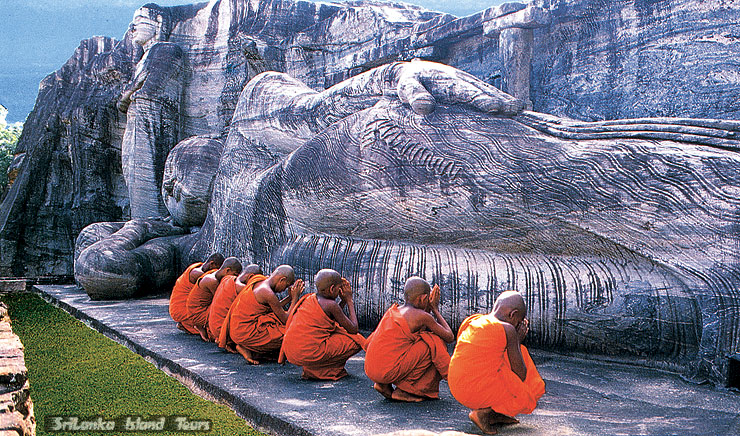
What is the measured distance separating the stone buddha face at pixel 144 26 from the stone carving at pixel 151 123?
0.40 meters

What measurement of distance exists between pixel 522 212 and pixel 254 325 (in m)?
1.95

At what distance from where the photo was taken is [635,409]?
3109 millimetres

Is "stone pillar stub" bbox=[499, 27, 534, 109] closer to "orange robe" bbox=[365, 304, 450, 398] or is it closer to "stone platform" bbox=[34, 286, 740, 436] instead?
"stone platform" bbox=[34, 286, 740, 436]

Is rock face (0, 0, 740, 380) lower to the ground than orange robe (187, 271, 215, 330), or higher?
higher

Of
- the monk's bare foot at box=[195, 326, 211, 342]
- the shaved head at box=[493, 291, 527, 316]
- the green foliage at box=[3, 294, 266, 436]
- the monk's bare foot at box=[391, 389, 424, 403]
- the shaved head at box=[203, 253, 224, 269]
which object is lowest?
the green foliage at box=[3, 294, 266, 436]

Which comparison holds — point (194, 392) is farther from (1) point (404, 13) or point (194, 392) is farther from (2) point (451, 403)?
(1) point (404, 13)

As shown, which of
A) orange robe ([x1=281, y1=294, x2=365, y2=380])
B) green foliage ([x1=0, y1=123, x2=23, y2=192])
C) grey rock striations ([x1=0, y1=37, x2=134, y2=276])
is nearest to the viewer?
orange robe ([x1=281, y1=294, x2=365, y2=380])

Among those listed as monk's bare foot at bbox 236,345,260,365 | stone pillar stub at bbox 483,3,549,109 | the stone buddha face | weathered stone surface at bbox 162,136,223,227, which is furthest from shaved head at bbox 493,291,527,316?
the stone buddha face

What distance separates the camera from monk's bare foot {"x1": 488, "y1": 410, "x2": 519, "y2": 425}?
288 cm

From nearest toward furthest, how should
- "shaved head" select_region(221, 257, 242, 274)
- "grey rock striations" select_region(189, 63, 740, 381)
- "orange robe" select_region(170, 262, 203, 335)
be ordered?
"grey rock striations" select_region(189, 63, 740, 381)
"shaved head" select_region(221, 257, 242, 274)
"orange robe" select_region(170, 262, 203, 335)

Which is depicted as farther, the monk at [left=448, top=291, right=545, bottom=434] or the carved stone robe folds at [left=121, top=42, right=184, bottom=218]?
the carved stone robe folds at [left=121, top=42, right=184, bottom=218]

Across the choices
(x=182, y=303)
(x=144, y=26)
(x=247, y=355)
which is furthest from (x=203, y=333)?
(x=144, y=26)

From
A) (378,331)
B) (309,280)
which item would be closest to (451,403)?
(378,331)

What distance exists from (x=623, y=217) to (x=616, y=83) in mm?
2892
